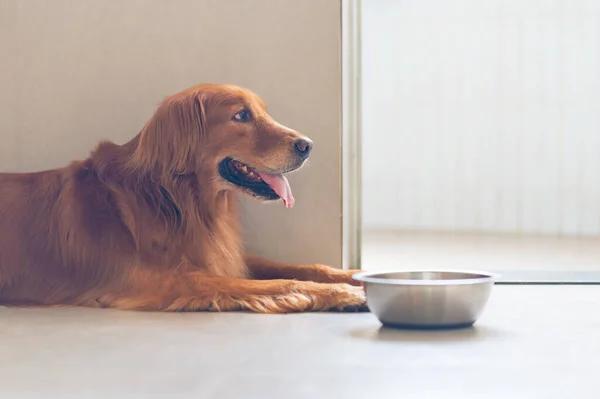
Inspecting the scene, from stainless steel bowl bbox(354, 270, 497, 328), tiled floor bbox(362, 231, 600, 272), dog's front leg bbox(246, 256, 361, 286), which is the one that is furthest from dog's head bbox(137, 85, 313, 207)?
tiled floor bbox(362, 231, 600, 272)

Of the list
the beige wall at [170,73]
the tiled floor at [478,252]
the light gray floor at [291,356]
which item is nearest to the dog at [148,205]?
the light gray floor at [291,356]

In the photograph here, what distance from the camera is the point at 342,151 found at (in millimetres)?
2789

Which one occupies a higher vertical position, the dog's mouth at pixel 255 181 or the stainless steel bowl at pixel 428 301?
the dog's mouth at pixel 255 181

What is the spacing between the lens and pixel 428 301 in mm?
1748

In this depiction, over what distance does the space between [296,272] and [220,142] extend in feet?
1.68

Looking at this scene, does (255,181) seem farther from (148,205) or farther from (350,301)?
(350,301)

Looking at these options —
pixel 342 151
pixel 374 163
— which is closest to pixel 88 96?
pixel 342 151

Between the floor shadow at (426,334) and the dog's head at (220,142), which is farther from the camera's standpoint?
the dog's head at (220,142)

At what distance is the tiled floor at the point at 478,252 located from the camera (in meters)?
3.28

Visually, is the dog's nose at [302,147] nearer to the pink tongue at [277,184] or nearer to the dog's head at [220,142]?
the dog's head at [220,142]

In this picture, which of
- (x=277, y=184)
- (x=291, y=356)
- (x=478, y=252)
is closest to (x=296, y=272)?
(x=277, y=184)

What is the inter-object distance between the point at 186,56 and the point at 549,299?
154 centimetres

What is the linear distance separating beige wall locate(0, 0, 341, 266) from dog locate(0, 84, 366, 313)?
0.38m

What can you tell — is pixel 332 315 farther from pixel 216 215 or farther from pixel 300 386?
pixel 300 386
